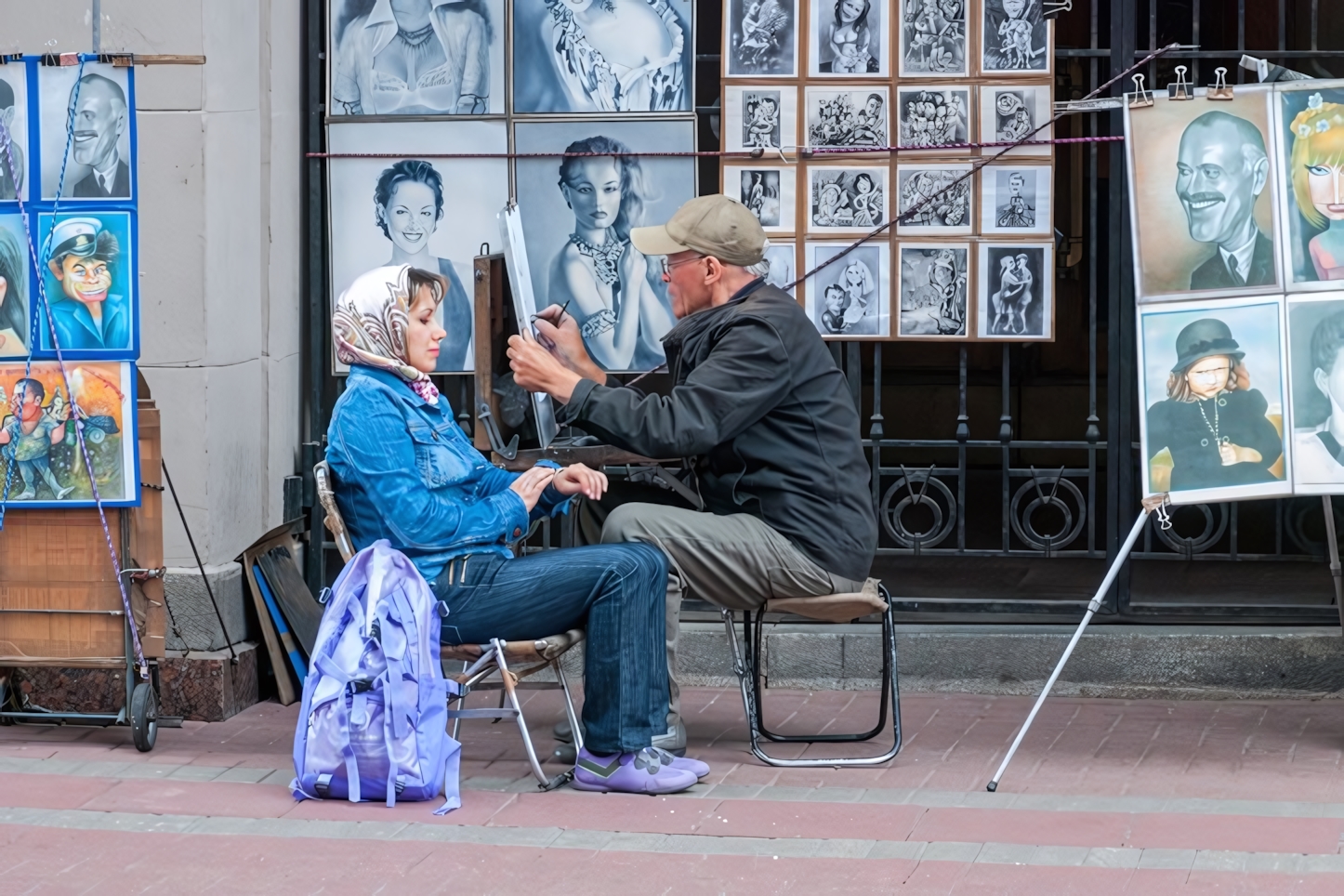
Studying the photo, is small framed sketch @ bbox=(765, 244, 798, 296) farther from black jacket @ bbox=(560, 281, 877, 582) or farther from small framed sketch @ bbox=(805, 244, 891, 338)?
black jacket @ bbox=(560, 281, 877, 582)

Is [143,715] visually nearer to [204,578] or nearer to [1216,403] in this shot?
[204,578]

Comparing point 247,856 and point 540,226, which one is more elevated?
point 540,226

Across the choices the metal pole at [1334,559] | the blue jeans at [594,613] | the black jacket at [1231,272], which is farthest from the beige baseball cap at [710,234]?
the metal pole at [1334,559]

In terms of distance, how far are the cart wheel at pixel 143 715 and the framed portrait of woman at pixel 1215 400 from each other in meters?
3.00

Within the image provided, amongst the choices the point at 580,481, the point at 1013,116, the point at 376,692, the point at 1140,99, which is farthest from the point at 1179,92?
the point at 376,692

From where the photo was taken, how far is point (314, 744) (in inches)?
192

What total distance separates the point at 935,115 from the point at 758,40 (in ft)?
2.20

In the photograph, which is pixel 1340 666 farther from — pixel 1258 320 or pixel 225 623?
pixel 225 623

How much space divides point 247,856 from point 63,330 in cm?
178

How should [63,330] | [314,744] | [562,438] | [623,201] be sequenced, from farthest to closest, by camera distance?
[623,201] → [562,438] → [63,330] → [314,744]

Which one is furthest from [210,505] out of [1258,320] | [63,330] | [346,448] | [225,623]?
[1258,320]


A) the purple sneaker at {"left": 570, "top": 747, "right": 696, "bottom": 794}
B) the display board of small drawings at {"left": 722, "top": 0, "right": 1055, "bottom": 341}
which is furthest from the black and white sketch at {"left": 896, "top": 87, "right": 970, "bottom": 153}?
the purple sneaker at {"left": 570, "top": 747, "right": 696, "bottom": 794}

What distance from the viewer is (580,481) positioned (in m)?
5.11

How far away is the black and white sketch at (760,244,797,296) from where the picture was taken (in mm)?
6414
